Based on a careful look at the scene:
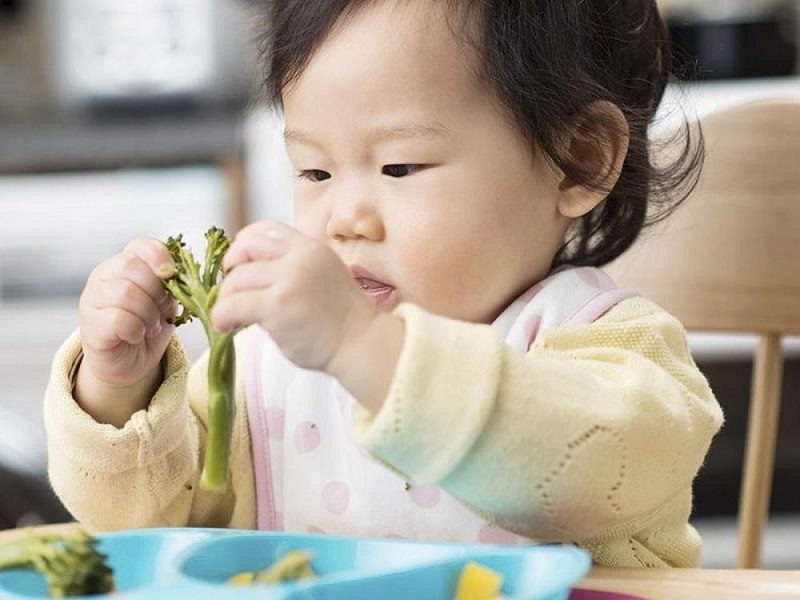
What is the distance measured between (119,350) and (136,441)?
7 centimetres

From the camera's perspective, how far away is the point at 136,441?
0.97 m

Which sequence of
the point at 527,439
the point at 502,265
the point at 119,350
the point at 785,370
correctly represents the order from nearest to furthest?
1. the point at 527,439
2. the point at 119,350
3. the point at 502,265
4. the point at 785,370

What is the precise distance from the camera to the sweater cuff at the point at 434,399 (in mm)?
721

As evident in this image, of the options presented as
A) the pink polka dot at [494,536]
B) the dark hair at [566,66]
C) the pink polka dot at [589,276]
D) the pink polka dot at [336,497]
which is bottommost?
the pink polka dot at [494,536]

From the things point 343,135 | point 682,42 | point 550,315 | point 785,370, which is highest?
point 682,42

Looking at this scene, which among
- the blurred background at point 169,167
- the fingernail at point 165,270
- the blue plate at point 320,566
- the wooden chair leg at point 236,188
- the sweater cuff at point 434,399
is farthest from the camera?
the wooden chair leg at point 236,188

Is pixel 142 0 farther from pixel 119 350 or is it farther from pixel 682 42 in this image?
pixel 119 350

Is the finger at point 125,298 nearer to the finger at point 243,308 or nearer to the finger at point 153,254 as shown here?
the finger at point 153,254

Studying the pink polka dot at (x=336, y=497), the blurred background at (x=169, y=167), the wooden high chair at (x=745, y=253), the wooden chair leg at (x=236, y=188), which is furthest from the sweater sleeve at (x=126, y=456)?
the wooden chair leg at (x=236, y=188)

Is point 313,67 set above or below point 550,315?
above

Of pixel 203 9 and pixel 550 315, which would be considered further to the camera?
pixel 203 9

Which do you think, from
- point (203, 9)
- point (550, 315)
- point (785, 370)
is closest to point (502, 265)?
point (550, 315)

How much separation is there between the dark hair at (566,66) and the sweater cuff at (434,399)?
33 cm

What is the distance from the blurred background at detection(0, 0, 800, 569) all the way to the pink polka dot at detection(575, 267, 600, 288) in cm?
179
